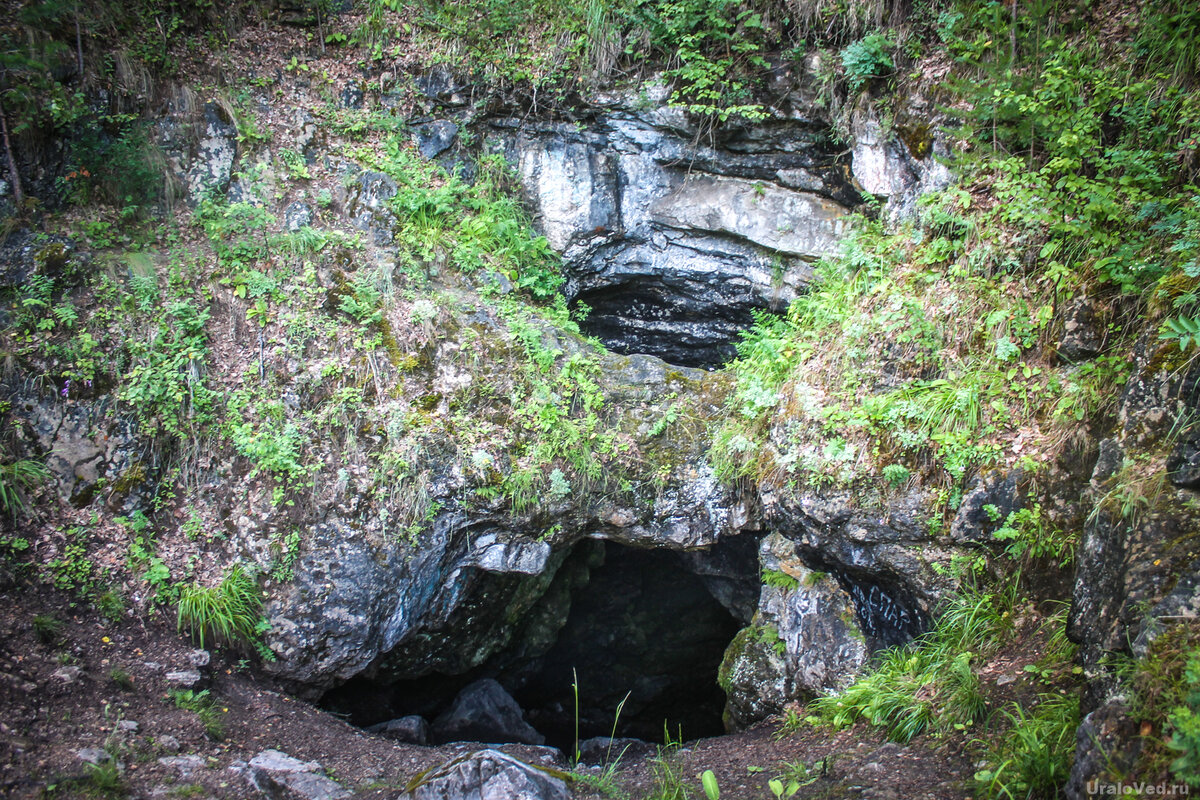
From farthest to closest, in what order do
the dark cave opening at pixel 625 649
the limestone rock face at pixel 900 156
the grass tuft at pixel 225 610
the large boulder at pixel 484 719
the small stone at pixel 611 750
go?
the dark cave opening at pixel 625 649
the large boulder at pixel 484 719
the small stone at pixel 611 750
the limestone rock face at pixel 900 156
the grass tuft at pixel 225 610

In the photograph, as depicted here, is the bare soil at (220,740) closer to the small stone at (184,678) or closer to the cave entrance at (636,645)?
the small stone at (184,678)

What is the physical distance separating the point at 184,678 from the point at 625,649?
18.1 ft

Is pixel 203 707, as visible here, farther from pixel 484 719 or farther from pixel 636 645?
pixel 636 645

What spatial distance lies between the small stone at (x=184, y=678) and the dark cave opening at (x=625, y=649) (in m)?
3.63

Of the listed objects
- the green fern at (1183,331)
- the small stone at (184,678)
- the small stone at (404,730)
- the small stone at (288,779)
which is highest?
the green fern at (1183,331)

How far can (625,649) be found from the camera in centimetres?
825

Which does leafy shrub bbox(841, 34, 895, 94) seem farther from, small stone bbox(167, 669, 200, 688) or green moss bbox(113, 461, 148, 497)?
small stone bbox(167, 669, 200, 688)

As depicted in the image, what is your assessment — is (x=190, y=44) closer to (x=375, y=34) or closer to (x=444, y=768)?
(x=375, y=34)

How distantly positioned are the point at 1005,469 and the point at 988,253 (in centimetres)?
183

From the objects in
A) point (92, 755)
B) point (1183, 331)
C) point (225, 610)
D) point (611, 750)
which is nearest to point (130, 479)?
point (225, 610)

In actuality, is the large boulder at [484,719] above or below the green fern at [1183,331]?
below

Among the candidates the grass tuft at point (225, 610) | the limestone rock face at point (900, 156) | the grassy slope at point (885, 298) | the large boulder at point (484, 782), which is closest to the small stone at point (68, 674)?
the grass tuft at point (225, 610)

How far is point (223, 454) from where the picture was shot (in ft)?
16.8

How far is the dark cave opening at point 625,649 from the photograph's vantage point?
758 centimetres
